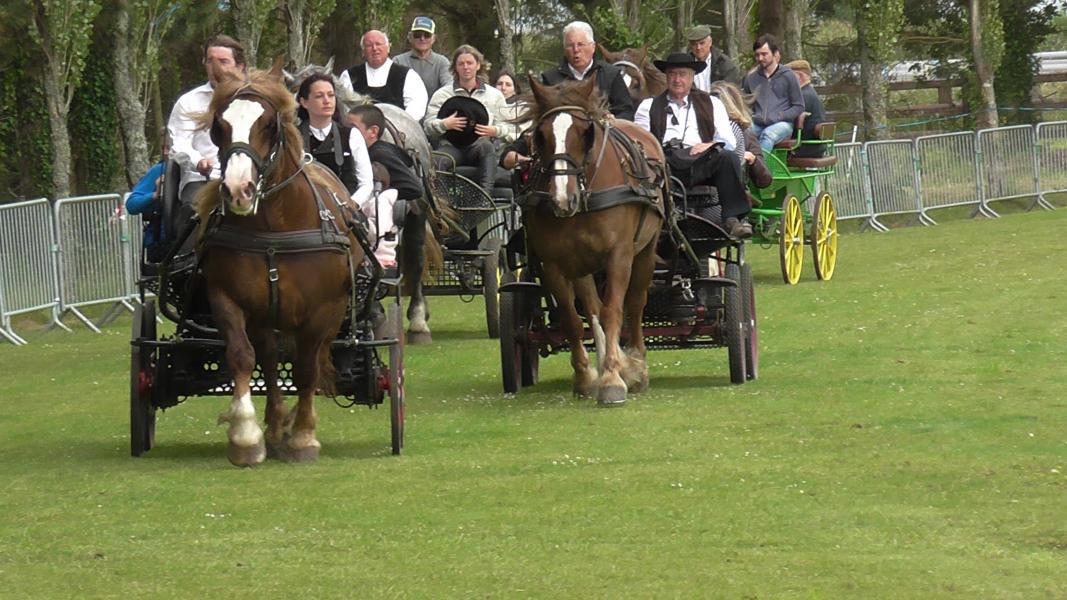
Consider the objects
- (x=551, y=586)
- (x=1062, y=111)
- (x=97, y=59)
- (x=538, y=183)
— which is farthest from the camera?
(x=1062, y=111)

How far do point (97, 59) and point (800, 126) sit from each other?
15735 mm

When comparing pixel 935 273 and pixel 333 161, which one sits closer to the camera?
pixel 333 161

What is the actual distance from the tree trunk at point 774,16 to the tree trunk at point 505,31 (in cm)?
485

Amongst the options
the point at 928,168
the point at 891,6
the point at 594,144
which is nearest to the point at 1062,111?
the point at 891,6

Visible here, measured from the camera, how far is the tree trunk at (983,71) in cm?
3422

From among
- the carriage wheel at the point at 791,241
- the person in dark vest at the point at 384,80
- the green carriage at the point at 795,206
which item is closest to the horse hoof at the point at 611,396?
the person in dark vest at the point at 384,80

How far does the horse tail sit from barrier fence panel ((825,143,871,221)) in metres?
18.1

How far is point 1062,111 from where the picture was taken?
4147 centimetres

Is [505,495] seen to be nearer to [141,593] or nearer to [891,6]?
[141,593]

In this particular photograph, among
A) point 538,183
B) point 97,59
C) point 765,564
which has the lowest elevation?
point 765,564

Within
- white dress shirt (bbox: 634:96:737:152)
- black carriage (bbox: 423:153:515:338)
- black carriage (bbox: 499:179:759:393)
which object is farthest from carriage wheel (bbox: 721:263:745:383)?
black carriage (bbox: 423:153:515:338)

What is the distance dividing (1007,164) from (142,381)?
21.4 m

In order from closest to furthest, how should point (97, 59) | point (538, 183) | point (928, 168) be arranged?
point (538, 183), point (928, 168), point (97, 59)

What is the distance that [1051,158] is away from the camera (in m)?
30.1
